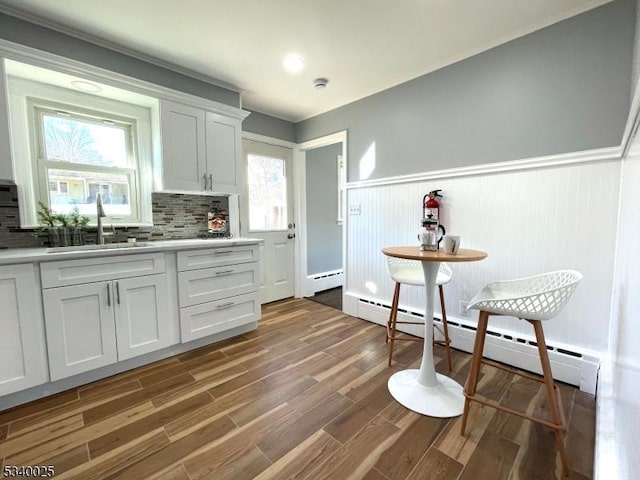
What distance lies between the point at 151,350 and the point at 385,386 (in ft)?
5.68

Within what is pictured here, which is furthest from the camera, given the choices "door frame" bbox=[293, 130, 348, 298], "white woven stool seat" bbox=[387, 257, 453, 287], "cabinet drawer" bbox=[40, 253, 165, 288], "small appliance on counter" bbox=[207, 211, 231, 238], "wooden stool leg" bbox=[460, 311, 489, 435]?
"door frame" bbox=[293, 130, 348, 298]

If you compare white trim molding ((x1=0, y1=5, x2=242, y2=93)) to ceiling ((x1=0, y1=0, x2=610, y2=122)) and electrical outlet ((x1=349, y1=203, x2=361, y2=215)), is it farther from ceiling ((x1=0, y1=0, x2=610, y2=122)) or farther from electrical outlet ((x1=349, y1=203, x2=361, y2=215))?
electrical outlet ((x1=349, y1=203, x2=361, y2=215))

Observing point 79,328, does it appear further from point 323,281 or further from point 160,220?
point 323,281

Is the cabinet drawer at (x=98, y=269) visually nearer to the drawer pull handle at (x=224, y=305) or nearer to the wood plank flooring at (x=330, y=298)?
the drawer pull handle at (x=224, y=305)

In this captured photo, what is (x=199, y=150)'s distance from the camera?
258cm

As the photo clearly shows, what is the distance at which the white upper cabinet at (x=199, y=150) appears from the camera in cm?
241

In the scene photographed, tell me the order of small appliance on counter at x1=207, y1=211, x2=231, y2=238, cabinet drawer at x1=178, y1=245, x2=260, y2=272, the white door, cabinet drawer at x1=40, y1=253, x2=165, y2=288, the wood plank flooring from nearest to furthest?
cabinet drawer at x1=40, y1=253, x2=165, y2=288
cabinet drawer at x1=178, y1=245, x2=260, y2=272
small appliance on counter at x1=207, y1=211, x2=231, y2=238
the white door
the wood plank flooring

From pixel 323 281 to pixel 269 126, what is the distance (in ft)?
7.46

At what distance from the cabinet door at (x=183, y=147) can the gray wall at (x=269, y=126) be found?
81 centimetres

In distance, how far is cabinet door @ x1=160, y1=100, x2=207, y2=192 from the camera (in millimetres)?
2395

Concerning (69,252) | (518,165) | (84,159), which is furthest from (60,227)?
(518,165)

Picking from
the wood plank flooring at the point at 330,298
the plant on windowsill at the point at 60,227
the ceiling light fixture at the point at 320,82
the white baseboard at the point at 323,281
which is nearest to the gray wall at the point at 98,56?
the ceiling light fixture at the point at 320,82

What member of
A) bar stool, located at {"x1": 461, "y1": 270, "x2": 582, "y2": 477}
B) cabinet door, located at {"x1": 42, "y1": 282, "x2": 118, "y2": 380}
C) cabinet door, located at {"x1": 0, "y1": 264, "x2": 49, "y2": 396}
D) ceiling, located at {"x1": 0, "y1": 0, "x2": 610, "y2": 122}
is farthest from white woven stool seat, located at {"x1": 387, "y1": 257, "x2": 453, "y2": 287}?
cabinet door, located at {"x1": 0, "y1": 264, "x2": 49, "y2": 396}

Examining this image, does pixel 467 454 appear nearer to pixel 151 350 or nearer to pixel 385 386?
pixel 385 386
